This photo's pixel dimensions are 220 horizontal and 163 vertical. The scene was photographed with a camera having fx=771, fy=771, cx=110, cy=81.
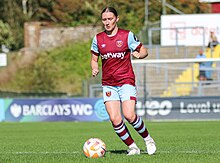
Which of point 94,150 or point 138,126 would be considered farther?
point 138,126

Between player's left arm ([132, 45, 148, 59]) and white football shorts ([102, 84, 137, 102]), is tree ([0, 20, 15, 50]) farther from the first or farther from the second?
player's left arm ([132, 45, 148, 59])

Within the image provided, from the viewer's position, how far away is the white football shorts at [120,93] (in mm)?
12086

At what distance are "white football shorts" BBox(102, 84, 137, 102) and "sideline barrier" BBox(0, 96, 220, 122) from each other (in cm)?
1584

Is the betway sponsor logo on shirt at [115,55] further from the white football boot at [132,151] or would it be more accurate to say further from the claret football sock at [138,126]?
the white football boot at [132,151]

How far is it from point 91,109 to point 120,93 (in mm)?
16700

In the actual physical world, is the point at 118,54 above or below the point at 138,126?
above

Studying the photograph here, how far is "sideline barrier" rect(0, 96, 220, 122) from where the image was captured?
27875mm

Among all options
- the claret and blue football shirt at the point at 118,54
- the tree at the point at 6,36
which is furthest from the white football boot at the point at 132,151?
the tree at the point at 6,36

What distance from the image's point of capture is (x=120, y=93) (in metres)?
12.2

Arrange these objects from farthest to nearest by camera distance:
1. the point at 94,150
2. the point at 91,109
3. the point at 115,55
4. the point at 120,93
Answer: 1. the point at 91,109
2. the point at 120,93
3. the point at 115,55
4. the point at 94,150

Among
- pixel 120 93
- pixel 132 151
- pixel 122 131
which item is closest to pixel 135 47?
pixel 120 93

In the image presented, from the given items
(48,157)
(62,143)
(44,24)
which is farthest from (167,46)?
(48,157)

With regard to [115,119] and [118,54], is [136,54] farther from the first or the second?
[115,119]

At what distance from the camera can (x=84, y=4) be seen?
51.1m
